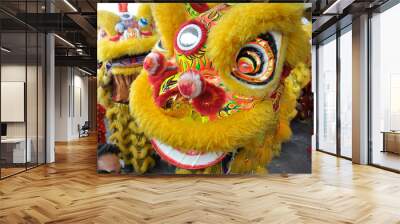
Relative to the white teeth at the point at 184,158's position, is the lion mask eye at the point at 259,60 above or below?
above

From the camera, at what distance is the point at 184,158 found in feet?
20.0

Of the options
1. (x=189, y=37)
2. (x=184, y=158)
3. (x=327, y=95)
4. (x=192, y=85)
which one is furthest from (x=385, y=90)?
(x=184, y=158)

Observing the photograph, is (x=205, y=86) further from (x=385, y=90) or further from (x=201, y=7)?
(x=385, y=90)

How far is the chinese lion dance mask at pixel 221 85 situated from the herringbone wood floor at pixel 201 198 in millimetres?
481

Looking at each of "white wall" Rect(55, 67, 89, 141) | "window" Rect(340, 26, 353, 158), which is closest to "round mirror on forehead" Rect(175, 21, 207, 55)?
"window" Rect(340, 26, 353, 158)

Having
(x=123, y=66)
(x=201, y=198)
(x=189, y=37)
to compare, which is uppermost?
(x=189, y=37)

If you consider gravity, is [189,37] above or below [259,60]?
above

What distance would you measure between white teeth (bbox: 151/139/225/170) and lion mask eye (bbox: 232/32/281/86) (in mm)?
1357

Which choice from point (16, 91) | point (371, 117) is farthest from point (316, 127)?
point (16, 91)

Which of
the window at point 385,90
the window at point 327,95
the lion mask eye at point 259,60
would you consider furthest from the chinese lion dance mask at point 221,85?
the window at point 327,95

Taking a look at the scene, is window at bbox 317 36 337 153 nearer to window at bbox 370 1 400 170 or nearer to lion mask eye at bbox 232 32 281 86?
window at bbox 370 1 400 170

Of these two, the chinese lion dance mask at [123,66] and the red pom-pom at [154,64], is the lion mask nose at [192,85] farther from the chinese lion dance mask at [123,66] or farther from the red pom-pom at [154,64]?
the chinese lion dance mask at [123,66]

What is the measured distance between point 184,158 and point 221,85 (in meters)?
1.36

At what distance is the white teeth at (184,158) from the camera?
6.07 metres
